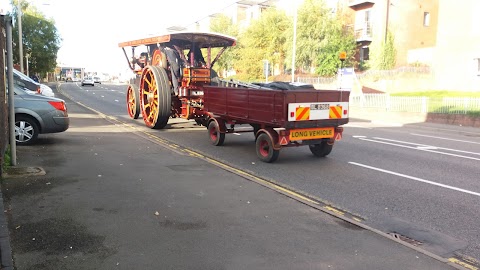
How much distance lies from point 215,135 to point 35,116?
420cm

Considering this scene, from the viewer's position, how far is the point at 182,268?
3895 mm

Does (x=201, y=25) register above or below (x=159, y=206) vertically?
above

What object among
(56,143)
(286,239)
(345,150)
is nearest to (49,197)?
(286,239)

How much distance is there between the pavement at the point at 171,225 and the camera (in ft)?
13.4

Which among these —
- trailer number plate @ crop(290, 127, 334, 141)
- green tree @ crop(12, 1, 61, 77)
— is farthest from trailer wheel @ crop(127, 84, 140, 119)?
green tree @ crop(12, 1, 61, 77)

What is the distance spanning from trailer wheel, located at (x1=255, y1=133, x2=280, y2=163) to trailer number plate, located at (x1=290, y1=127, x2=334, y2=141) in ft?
1.55

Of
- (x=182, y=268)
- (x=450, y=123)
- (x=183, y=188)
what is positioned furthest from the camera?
(x=450, y=123)

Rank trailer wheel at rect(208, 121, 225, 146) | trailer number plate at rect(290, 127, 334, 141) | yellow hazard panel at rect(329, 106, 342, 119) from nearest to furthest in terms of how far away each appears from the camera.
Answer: trailer number plate at rect(290, 127, 334, 141) → yellow hazard panel at rect(329, 106, 342, 119) → trailer wheel at rect(208, 121, 225, 146)

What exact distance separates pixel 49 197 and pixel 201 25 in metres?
73.4

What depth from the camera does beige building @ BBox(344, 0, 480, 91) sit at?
28766 millimetres

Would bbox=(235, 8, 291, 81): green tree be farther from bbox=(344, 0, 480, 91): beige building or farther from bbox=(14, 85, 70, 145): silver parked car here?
bbox=(14, 85, 70, 145): silver parked car

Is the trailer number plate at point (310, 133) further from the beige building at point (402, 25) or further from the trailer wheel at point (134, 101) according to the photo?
the beige building at point (402, 25)

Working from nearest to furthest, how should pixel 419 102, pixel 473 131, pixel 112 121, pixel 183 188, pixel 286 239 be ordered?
pixel 286 239, pixel 183 188, pixel 112 121, pixel 473 131, pixel 419 102

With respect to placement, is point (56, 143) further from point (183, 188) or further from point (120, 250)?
point (120, 250)
